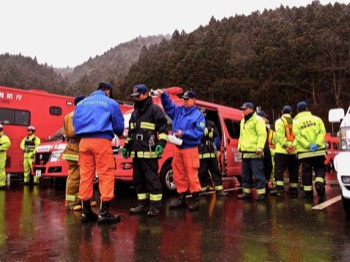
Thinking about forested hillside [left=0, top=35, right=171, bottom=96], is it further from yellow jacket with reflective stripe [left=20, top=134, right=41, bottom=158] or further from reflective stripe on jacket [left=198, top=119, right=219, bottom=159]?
reflective stripe on jacket [left=198, top=119, right=219, bottom=159]

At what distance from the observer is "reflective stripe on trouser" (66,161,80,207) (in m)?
5.65

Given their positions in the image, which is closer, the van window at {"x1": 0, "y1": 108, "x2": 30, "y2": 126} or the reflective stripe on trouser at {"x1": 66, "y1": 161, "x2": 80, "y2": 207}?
the reflective stripe on trouser at {"x1": 66, "y1": 161, "x2": 80, "y2": 207}

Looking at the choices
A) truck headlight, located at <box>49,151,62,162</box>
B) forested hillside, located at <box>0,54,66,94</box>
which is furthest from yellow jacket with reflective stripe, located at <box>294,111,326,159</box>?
forested hillside, located at <box>0,54,66,94</box>

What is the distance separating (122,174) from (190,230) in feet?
8.81

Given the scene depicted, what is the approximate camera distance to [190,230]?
4.13m

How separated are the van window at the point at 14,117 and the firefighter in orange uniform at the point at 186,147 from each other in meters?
6.48

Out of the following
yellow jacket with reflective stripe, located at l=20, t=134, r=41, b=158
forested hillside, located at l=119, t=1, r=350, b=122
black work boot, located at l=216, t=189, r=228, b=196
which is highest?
forested hillside, located at l=119, t=1, r=350, b=122

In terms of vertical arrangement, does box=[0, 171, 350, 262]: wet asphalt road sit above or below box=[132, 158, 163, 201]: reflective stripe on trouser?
below

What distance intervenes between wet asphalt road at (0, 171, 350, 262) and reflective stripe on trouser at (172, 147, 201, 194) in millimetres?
405

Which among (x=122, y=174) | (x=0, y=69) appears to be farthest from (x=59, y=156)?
(x=0, y=69)

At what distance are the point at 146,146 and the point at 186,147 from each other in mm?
788

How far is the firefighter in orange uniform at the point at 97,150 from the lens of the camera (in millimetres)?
4504

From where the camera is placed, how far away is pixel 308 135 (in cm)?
662

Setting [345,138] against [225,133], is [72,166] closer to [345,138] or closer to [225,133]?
[225,133]
